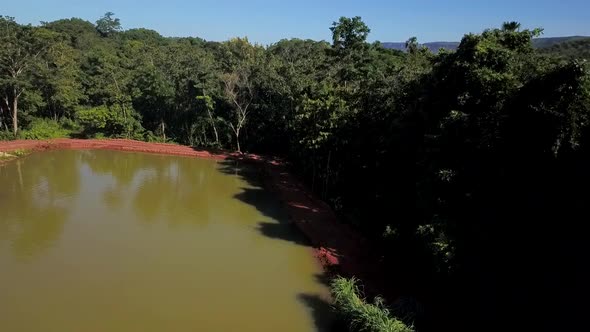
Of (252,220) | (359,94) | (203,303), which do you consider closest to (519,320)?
(203,303)

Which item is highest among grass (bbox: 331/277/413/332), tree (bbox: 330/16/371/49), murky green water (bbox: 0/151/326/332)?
tree (bbox: 330/16/371/49)

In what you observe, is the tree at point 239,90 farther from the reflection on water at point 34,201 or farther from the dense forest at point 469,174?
the reflection on water at point 34,201

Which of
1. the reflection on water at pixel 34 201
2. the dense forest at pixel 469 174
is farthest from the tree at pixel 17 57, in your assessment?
the dense forest at pixel 469 174

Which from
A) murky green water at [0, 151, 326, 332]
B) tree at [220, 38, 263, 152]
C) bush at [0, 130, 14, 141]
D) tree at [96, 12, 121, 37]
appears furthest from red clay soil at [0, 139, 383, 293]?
tree at [96, 12, 121, 37]

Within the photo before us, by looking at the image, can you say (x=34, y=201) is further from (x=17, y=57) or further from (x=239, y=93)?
(x=17, y=57)

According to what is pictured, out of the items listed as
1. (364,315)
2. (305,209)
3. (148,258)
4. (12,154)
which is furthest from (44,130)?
(364,315)

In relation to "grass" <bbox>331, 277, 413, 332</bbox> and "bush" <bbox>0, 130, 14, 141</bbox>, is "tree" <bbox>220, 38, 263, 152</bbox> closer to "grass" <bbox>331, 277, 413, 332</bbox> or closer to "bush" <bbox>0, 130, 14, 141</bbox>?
"bush" <bbox>0, 130, 14, 141</bbox>

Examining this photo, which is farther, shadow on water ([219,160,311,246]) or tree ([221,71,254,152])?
tree ([221,71,254,152])
